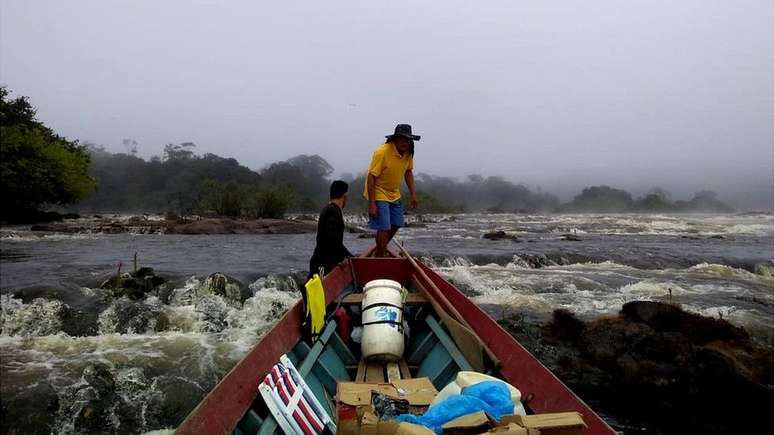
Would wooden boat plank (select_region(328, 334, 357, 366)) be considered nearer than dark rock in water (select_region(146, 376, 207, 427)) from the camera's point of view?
Yes

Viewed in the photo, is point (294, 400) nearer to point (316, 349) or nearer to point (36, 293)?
point (316, 349)

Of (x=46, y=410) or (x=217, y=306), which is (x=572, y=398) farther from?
(x=217, y=306)

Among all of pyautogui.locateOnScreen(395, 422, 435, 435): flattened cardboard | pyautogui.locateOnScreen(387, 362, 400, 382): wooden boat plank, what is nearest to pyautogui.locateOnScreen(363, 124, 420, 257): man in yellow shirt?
pyautogui.locateOnScreen(387, 362, 400, 382): wooden boat plank

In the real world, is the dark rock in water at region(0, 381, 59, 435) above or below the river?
below

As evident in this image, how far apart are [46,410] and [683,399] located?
277 inches

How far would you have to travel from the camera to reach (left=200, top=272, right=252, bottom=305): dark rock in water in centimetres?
957

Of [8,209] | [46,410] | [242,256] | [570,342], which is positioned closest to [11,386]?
[46,410]

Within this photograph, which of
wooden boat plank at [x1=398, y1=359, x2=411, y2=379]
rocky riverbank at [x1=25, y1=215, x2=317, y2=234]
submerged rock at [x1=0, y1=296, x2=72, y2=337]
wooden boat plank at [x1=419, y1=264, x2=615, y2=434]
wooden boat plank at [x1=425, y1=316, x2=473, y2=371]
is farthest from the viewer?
rocky riverbank at [x1=25, y1=215, x2=317, y2=234]

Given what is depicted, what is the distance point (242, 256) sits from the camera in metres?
14.7

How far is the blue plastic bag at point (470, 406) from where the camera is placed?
1.90m

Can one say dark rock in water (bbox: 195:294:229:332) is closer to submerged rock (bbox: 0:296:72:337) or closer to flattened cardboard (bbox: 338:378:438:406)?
submerged rock (bbox: 0:296:72:337)

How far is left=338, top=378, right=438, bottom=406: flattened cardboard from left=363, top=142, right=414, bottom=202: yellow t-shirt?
330cm

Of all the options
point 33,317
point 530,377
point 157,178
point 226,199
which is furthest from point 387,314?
point 157,178

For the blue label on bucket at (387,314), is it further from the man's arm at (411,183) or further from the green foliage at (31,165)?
the green foliage at (31,165)
